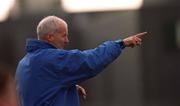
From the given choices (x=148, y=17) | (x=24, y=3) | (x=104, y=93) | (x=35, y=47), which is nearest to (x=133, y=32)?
(x=148, y=17)

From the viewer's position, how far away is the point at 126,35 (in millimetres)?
10125

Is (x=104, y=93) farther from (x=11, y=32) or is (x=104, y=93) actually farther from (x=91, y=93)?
(x=11, y=32)

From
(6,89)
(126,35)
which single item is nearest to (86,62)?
(6,89)

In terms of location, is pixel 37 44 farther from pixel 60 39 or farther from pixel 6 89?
pixel 6 89

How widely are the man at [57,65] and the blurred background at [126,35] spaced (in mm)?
6015

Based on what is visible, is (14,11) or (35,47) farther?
(14,11)

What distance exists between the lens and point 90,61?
4.02m

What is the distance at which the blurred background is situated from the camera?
1016 cm

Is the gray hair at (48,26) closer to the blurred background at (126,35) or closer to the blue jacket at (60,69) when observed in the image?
the blue jacket at (60,69)

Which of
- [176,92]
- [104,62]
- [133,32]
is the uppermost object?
[104,62]

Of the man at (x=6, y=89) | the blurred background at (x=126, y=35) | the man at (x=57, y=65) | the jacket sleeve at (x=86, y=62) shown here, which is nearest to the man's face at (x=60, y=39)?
the man at (x=57, y=65)

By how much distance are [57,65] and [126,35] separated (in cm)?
617

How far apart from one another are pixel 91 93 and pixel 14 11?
5.31ft

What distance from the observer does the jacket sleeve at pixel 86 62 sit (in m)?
4.01
